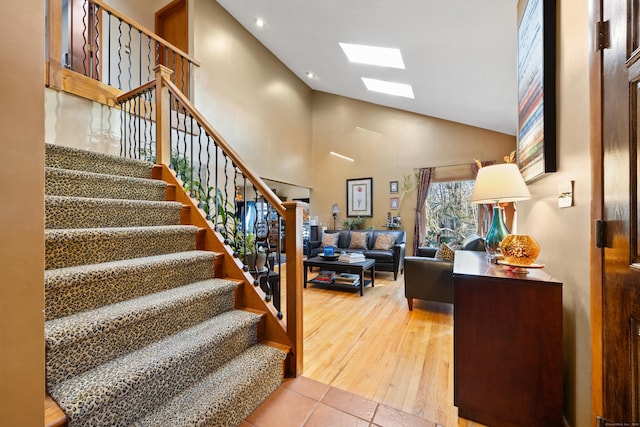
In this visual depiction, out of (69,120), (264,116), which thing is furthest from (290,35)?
(69,120)

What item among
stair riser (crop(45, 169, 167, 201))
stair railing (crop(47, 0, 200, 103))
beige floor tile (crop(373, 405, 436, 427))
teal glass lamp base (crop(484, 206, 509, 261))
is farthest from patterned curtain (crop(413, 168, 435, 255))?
stair riser (crop(45, 169, 167, 201))

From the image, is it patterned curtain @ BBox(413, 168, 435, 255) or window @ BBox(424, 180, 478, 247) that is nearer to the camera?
window @ BBox(424, 180, 478, 247)

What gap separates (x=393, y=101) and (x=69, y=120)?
5.51m

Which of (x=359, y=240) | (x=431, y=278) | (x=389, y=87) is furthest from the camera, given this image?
(x=359, y=240)

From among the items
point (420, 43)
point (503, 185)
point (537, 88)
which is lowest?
point (503, 185)

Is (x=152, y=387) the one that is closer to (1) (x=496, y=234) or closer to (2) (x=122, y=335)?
(2) (x=122, y=335)

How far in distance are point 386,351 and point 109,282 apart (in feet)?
6.66

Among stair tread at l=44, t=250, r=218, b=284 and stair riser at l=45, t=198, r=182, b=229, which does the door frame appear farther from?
stair riser at l=45, t=198, r=182, b=229

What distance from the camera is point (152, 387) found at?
1075 mm

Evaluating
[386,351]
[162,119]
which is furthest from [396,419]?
[162,119]

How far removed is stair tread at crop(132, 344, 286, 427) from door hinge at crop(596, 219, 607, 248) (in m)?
1.59

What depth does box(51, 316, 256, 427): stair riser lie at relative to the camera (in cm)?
90

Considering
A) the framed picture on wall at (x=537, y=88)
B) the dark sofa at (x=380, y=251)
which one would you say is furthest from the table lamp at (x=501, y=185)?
the dark sofa at (x=380, y=251)

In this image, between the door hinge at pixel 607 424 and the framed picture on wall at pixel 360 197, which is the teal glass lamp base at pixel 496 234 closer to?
the door hinge at pixel 607 424
